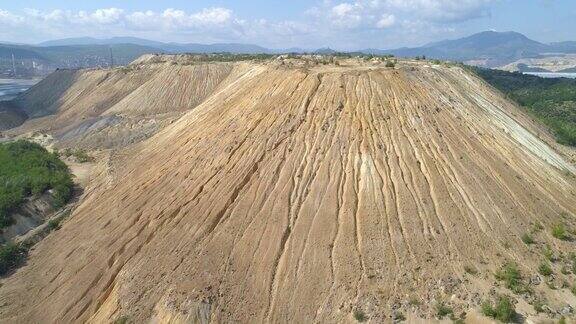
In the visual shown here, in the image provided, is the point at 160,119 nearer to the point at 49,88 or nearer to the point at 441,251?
the point at 441,251

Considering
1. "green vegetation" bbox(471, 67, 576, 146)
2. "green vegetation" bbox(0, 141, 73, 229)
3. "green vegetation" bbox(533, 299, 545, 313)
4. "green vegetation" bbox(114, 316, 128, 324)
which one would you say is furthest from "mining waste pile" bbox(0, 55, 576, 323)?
"green vegetation" bbox(471, 67, 576, 146)

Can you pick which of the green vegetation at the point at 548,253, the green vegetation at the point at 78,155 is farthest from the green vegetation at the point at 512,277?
the green vegetation at the point at 78,155

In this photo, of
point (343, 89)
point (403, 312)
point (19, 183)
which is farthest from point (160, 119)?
point (403, 312)

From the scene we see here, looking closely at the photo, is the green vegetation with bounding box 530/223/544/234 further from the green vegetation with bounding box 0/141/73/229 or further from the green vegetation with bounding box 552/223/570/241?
the green vegetation with bounding box 0/141/73/229

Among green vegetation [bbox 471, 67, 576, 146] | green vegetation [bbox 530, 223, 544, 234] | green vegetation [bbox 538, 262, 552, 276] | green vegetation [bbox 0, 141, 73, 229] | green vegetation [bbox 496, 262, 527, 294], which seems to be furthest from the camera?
green vegetation [bbox 471, 67, 576, 146]

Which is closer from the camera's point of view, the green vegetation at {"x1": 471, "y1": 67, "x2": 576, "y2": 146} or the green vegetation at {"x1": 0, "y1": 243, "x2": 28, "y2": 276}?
the green vegetation at {"x1": 0, "y1": 243, "x2": 28, "y2": 276}

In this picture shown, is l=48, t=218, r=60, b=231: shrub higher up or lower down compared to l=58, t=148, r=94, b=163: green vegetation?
higher up
